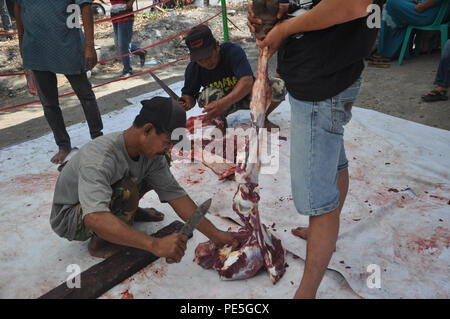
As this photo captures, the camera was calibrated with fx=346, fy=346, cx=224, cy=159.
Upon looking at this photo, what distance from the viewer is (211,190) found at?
264 centimetres

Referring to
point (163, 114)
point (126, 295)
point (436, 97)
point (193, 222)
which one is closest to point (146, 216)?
point (126, 295)

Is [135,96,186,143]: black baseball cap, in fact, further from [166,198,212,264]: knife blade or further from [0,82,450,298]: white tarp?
[0,82,450,298]: white tarp

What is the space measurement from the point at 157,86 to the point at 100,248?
3693mm

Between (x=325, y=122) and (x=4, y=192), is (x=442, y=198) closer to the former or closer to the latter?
(x=325, y=122)

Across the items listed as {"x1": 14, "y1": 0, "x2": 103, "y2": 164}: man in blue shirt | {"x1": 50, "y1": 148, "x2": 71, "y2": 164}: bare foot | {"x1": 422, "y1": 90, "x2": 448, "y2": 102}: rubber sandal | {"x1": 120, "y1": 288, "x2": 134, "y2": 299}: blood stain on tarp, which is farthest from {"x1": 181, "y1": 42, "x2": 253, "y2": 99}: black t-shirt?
{"x1": 422, "y1": 90, "x2": 448, "y2": 102}: rubber sandal

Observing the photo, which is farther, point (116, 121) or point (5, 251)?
point (116, 121)

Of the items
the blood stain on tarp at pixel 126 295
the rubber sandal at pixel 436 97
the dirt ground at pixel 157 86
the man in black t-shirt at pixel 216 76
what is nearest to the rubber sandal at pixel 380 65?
the dirt ground at pixel 157 86

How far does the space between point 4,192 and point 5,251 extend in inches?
31.6

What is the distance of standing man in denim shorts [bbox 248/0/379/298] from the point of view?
132cm

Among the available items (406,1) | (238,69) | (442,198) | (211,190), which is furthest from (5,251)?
(406,1)

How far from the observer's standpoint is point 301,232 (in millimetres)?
2053

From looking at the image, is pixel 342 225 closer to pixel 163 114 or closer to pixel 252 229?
pixel 252 229

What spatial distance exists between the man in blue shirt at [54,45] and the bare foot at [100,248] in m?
1.40

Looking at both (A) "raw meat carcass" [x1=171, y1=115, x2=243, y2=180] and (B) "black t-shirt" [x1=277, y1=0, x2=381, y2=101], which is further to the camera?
(A) "raw meat carcass" [x1=171, y1=115, x2=243, y2=180]
